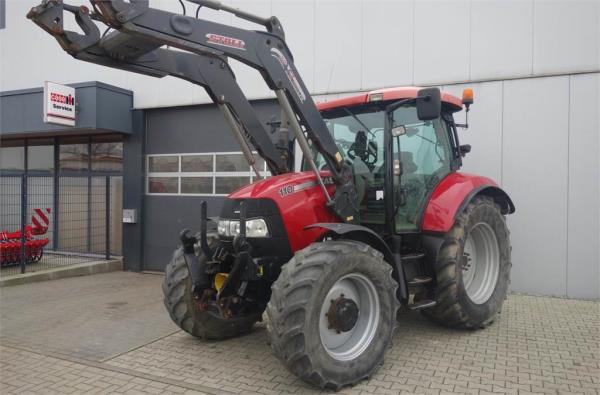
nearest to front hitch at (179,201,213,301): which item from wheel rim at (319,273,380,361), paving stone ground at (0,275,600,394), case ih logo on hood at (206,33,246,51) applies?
paving stone ground at (0,275,600,394)

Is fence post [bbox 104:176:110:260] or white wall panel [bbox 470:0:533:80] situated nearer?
white wall panel [bbox 470:0:533:80]

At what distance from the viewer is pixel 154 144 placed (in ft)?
32.2

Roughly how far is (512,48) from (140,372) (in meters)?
6.38

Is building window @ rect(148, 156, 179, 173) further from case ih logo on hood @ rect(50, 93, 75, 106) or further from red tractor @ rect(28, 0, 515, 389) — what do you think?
red tractor @ rect(28, 0, 515, 389)

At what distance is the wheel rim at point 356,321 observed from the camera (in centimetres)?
392

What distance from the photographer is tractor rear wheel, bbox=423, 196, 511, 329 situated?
4.90 meters

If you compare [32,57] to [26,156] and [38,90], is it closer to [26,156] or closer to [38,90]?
[38,90]

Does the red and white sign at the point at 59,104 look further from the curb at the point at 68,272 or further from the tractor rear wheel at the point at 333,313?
the tractor rear wheel at the point at 333,313

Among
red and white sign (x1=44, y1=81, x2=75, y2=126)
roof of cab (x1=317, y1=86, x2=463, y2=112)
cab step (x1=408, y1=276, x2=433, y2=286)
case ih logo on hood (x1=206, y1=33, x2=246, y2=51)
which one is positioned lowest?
cab step (x1=408, y1=276, x2=433, y2=286)

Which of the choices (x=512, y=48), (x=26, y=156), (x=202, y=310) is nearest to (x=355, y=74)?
(x=512, y=48)

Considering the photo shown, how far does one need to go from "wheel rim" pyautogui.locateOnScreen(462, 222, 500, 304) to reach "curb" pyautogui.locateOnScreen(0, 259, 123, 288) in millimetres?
7090

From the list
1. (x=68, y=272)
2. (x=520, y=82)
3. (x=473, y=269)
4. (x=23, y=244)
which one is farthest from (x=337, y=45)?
(x=23, y=244)

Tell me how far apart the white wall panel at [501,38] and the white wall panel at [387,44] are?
0.97 meters

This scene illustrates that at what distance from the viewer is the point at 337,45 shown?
8.06 metres
